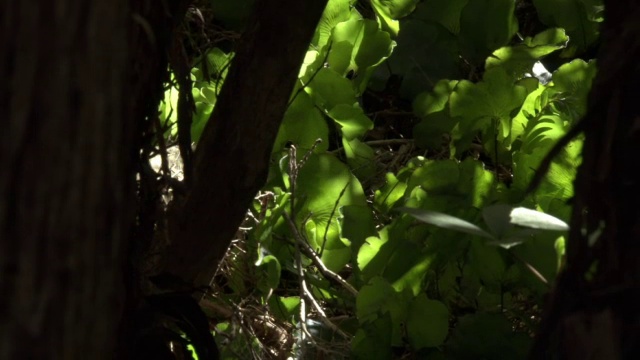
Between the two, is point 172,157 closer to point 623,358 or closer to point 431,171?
point 431,171

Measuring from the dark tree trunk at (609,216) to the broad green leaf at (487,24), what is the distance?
3.30 feet

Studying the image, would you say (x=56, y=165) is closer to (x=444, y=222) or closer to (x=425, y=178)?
(x=444, y=222)

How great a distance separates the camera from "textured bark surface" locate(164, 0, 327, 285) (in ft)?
3.50

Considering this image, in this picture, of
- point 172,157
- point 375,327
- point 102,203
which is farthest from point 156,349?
point 172,157

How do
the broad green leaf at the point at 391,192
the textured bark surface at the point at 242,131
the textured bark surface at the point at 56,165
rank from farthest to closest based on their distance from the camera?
the broad green leaf at the point at 391,192
the textured bark surface at the point at 242,131
the textured bark surface at the point at 56,165

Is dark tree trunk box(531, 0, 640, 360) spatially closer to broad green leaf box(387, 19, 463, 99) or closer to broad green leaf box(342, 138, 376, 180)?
broad green leaf box(342, 138, 376, 180)

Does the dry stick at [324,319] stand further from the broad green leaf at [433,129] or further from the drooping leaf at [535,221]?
the drooping leaf at [535,221]

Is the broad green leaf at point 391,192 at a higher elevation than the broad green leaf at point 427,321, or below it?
higher

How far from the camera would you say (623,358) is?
0.64 m

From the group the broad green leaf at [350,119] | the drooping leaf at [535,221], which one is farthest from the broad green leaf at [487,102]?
the drooping leaf at [535,221]

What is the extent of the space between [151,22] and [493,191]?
66 cm

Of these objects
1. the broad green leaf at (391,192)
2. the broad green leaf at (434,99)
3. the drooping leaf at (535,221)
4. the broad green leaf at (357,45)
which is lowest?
the broad green leaf at (391,192)

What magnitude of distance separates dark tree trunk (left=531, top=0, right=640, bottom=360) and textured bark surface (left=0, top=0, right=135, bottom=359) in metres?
0.33

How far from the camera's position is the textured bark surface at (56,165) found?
0.59 meters
